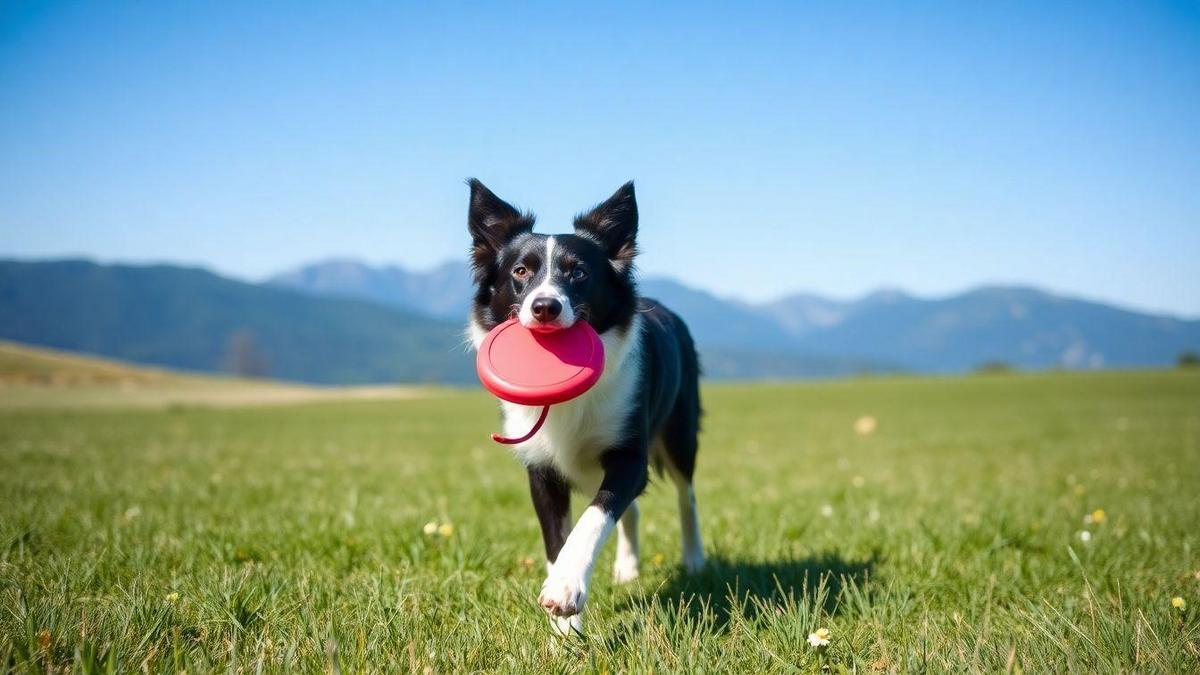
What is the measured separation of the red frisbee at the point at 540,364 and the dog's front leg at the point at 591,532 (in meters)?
0.43

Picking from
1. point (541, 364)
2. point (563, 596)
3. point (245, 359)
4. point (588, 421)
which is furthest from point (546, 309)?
point (245, 359)

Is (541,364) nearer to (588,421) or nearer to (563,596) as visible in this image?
(588,421)

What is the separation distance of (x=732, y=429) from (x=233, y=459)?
13.8 meters

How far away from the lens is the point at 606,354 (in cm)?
391

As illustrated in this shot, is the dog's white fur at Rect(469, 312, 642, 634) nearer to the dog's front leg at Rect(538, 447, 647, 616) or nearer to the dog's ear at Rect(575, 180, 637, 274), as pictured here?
the dog's front leg at Rect(538, 447, 647, 616)

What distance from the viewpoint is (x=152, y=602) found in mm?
3250

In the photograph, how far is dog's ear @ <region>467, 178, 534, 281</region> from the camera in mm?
4312

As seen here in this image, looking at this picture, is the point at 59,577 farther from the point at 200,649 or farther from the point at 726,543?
the point at 726,543

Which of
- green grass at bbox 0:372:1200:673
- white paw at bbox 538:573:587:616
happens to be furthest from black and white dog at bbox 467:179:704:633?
green grass at bbox 0:372:1200:673

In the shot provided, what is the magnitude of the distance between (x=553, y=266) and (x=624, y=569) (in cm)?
197

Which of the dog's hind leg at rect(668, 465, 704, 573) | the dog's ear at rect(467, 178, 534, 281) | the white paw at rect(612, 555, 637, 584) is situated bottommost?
the white paw at rect(612, 555, 637, 584)

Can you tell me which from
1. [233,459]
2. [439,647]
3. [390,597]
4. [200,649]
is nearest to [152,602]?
[200,649]

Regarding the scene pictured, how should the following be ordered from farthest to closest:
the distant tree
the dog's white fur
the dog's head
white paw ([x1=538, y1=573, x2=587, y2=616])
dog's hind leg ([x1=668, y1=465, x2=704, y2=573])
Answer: the distant tree < dog's hind leg ([x1=668, y1=465, x2=704, y2=573]) < the dog's white fur < the dog's head < white paw ([x1=538, y1=573, x2=587, y2=616])

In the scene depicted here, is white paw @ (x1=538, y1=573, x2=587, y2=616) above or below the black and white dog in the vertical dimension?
below
